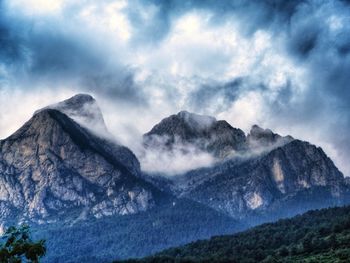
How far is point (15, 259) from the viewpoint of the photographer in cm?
15362

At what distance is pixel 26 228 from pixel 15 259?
39.0ft

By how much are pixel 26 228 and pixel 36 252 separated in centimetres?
1038

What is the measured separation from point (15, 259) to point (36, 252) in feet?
19.4

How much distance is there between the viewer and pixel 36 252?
6137 inches

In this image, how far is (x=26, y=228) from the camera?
16325cm
